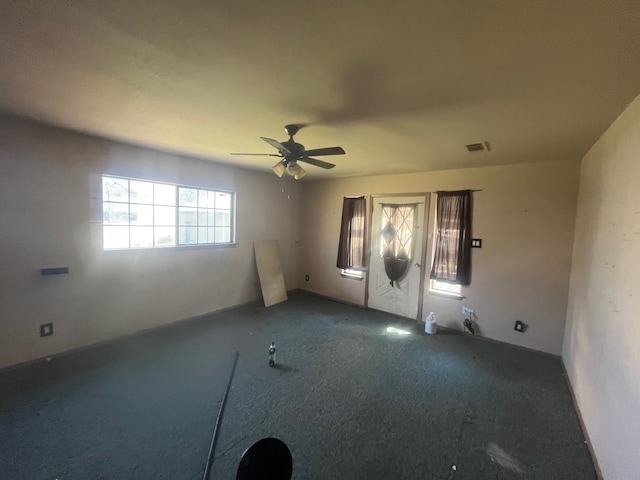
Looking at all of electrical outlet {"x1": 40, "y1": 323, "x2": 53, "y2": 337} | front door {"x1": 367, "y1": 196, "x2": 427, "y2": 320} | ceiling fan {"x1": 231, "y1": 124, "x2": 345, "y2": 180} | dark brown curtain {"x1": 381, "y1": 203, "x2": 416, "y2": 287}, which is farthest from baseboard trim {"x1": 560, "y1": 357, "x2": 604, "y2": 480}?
electrical outlet {"x1": 40, "y1": 323, "x2": 53, "y2": 337}

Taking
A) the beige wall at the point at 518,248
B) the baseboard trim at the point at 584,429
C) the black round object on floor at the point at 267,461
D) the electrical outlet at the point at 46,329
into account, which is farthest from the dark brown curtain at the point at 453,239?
the electrical outlet at the point at 46,329

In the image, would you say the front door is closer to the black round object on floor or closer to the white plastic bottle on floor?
the white plastic bottle on floor

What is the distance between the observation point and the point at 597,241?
222cm

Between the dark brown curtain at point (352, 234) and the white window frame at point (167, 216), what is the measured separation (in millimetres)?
1999

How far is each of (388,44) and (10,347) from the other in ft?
13.3

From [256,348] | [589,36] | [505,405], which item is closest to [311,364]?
[256,348]

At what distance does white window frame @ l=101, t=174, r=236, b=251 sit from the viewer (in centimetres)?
319

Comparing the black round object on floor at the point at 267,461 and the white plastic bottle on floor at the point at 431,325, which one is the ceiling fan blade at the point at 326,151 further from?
the white plastic bottle on floor at the point at 431,325

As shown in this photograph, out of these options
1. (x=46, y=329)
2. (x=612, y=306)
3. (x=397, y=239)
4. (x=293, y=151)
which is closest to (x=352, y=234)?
(x=397, y=239)

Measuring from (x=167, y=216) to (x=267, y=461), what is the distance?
11.2 feet

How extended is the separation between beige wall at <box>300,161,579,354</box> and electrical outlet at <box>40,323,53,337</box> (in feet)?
15.5

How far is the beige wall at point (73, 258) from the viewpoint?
2514 millimetres

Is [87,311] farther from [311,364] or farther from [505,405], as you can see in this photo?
[505,405]

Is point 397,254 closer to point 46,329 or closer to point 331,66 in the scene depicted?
point 331,66
